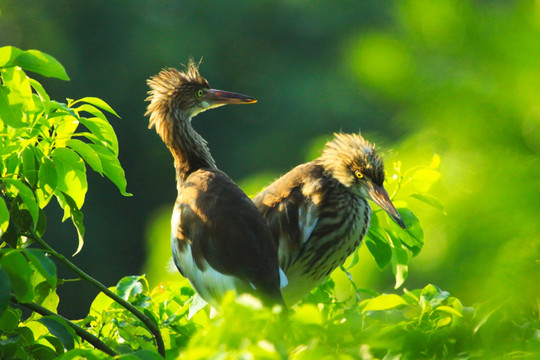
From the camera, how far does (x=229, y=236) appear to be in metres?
1.95

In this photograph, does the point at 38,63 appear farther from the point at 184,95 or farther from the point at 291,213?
the point at 184,95

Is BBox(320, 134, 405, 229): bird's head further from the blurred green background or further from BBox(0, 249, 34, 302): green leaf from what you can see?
BBox(0, 249, 34, 302): green leaf

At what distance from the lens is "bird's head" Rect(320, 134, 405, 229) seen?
Answer: 2.38 m

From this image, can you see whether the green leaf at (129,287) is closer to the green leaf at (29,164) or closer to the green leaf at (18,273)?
the green leaf at (29,164)

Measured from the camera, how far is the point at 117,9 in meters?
17.2

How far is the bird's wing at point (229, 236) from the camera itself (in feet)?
6.26

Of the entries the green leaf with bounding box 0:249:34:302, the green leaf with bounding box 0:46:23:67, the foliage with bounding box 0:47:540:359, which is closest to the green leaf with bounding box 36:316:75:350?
the foliage with bounding box 0:47:540:359

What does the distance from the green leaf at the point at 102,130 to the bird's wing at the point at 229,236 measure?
430 mm

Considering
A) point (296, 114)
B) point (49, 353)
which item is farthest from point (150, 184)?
point (49, 353)

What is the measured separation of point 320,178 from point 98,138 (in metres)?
1.09

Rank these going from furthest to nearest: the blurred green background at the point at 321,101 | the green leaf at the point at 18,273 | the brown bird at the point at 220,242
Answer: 1. the brown bird at the point at 220,242
2. the green leaf at the point at 18,273
3. the blurred green background at the point at 321,101

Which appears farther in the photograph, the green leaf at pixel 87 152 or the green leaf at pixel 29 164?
the green leaf at pixel 87 152

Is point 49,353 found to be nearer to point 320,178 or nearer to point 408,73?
point 408,73

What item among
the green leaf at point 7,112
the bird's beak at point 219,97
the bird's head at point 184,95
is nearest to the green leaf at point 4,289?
the green leaf at point 7,112
